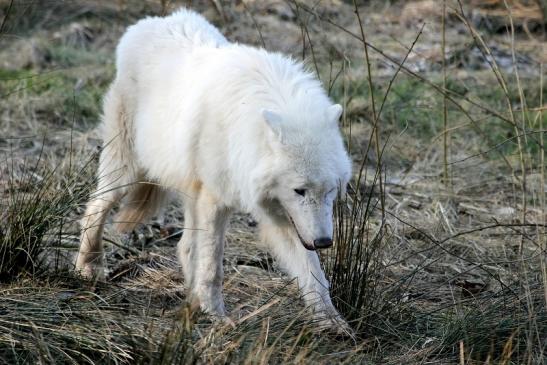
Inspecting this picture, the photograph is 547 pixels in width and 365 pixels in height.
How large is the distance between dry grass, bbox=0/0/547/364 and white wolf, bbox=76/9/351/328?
18 centimetres

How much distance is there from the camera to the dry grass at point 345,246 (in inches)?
137

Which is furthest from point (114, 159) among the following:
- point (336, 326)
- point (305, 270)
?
point (336, 326)

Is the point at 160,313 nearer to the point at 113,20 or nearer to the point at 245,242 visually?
the point at 245,242

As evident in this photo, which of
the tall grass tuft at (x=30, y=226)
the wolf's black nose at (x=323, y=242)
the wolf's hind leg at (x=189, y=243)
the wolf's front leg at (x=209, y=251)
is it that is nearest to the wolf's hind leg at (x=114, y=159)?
the wolf's hind leg at (x=189, y=243)

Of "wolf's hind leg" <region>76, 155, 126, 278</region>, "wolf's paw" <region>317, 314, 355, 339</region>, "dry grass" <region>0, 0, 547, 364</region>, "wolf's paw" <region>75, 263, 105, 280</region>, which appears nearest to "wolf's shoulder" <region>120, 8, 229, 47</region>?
"dry grass" <region>0, 0, 547, 364</region>

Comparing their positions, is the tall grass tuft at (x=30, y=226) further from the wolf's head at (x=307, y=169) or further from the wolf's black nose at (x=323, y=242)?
the wolf's black nose at (x=323, y=242)

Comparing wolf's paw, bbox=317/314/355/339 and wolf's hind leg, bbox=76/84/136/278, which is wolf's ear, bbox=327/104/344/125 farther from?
wolf's hind leg, bbox=76/84/136/278

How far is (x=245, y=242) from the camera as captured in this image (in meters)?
5.77

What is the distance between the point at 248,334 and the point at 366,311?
75 centimetres

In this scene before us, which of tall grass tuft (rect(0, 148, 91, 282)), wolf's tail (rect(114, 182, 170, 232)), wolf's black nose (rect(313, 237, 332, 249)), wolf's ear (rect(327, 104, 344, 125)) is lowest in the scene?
wolf's tail (rect(114, 182, 170, 232))

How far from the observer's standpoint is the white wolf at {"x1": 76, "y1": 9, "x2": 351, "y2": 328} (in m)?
3.90

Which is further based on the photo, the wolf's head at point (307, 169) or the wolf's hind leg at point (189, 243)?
the wolf's hind leg at point (189, 243)

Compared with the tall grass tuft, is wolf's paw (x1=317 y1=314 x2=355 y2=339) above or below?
below

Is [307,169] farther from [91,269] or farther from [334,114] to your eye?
[91,269]
